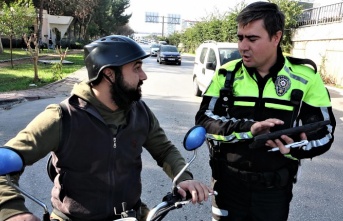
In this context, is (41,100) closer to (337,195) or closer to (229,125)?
(337,195)

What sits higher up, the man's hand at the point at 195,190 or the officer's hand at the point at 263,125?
the officer's hand at the point at 263,125

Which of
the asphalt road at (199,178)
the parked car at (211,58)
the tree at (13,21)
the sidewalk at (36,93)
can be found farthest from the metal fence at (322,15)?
the tree at (13,21)

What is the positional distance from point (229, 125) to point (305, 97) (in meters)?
0.49

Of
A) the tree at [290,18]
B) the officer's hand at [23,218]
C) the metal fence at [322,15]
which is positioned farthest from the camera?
the tree at [290,18]

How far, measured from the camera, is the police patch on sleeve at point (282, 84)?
1994mm

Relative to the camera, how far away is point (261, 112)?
2012 millimetres

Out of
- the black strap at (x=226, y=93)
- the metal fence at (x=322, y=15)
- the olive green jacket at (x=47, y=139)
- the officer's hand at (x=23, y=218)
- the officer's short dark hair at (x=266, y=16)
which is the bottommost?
the officer's hand at (x=23, y=218)

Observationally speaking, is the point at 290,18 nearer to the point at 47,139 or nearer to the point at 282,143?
the point at 282,143

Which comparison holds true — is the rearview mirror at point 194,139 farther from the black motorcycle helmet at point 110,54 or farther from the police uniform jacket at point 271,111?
the black motorcycle helmet at point 110,54

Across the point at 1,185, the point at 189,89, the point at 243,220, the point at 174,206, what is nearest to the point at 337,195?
the point at 243,220

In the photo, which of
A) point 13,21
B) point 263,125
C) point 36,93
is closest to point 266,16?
point 263,125

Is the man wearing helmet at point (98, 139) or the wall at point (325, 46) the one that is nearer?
Result: the man wearing helmet at point (98, 139)

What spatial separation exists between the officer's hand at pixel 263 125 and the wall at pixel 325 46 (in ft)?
54.3

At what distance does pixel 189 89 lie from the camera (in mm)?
13578
